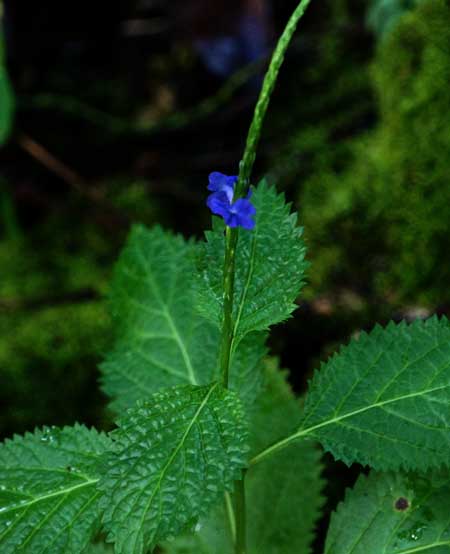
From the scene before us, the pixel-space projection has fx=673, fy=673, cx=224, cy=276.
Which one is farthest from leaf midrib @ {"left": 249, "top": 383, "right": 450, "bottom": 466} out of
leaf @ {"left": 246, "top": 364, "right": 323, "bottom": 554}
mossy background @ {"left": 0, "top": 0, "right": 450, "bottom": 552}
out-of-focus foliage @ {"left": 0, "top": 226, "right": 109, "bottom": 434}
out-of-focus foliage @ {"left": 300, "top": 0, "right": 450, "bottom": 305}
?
out-of-focus foliage @ {"left": 0, "top": 226, "right": 109, "bottom": 434}

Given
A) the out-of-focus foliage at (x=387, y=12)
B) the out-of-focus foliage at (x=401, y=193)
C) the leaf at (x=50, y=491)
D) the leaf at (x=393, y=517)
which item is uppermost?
the out-of-focus foliage at (x=387, y=12)

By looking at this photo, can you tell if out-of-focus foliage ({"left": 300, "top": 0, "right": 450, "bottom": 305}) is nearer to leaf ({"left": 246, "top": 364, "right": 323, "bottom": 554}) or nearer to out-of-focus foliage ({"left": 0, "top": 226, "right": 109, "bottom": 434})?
leaf ({"left": 246, "top": 364, "right": 323, "bottom": 554})

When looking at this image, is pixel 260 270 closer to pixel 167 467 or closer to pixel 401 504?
pixel 167 467

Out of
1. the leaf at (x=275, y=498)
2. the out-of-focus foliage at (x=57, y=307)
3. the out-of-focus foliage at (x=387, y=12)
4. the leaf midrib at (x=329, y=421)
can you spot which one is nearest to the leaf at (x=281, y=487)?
the leaf at (x=275, y=498)

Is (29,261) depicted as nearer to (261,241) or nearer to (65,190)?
(65,190)

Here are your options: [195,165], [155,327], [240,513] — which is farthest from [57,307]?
[240,513]

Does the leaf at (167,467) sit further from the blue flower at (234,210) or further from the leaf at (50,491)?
the blue flower at (234,210)
